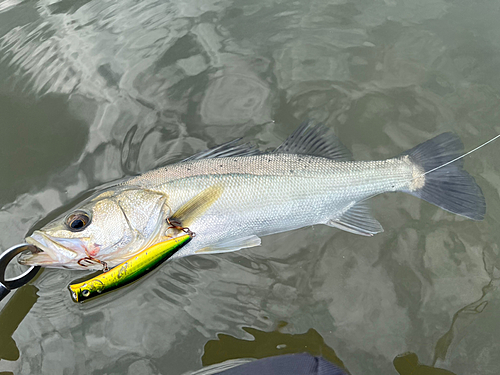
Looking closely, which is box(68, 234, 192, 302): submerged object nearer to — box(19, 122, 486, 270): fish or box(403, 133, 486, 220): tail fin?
box(19, 122, 486, 270): fish

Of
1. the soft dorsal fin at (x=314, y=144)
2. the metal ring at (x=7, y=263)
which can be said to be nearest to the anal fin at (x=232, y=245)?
the soft dorsal fin at (x=314, y=144)

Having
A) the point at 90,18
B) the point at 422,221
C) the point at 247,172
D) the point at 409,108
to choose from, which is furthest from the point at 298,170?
the point at 90,18

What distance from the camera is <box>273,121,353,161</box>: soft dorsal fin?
2.99 m

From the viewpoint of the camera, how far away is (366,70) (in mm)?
3842

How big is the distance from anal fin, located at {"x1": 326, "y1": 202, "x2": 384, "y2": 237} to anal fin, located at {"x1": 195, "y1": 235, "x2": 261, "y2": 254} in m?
0.67

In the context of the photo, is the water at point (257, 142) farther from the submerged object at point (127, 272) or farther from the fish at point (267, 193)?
the submerged object at point (127, 272)

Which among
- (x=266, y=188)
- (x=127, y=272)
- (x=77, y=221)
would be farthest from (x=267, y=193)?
(x=77, y=221)

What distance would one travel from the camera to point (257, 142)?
11.6ft

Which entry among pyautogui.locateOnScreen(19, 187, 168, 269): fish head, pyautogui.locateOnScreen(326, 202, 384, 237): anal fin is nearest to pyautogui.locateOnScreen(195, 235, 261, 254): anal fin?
pyautogui.locateOnScreen(19, 187, 168, 269): fish head

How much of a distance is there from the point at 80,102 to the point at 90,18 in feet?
4.89

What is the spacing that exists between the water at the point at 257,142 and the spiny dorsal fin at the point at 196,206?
1.65ft

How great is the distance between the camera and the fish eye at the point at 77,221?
2.51 metres

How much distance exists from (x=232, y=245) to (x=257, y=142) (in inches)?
47.5

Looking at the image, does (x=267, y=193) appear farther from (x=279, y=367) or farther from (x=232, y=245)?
(x=279, y=367)
